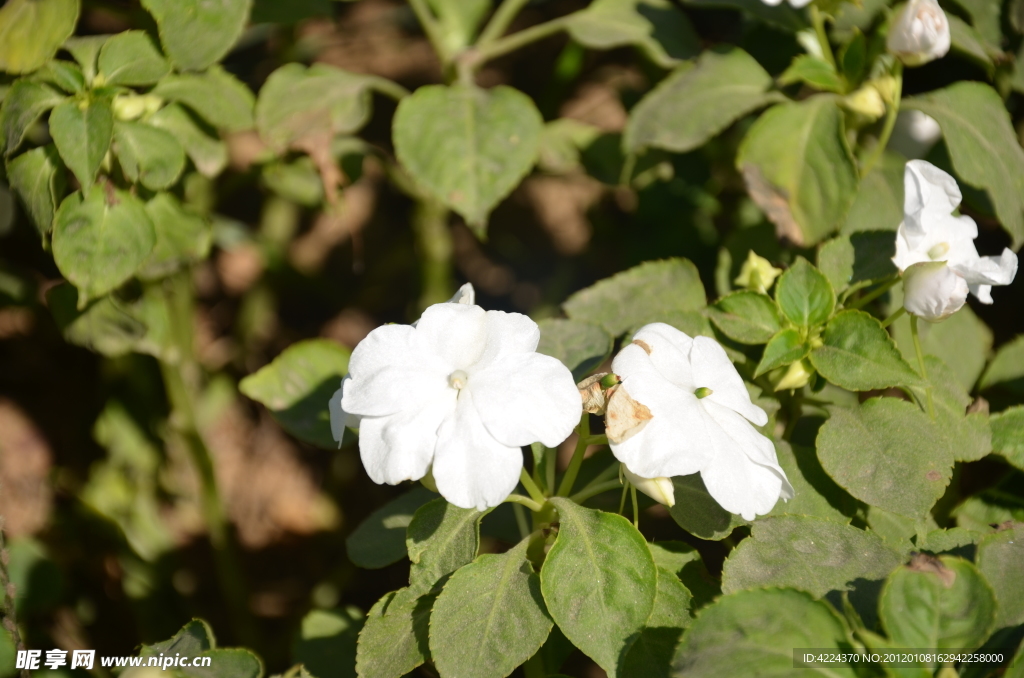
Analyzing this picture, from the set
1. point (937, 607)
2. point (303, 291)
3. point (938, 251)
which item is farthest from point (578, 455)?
point (303, 291)

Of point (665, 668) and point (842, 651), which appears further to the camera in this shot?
point (665, 668)

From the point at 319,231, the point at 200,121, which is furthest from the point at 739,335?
the point at 319,231

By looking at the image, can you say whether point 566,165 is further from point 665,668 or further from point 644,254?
point 665,668

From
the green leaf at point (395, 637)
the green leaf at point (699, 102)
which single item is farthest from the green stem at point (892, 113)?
the green leaf at point (395, 637)

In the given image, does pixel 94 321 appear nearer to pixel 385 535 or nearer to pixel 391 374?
pixel 385 535

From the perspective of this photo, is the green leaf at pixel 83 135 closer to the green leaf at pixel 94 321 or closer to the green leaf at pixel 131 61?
the green leaf at pixel 131 61

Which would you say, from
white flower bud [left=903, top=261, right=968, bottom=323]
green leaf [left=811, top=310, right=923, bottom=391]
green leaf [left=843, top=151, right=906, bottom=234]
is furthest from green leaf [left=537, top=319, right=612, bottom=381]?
green leaf [left=843, top=151, right=906, bottom=234]
